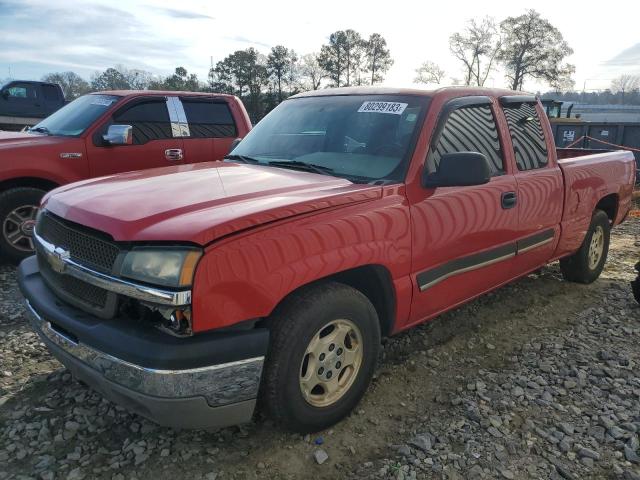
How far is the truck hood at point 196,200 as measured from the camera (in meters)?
2.22

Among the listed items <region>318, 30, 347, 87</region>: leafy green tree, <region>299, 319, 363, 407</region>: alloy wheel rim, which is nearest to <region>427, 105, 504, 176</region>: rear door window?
<region>299, 319, 363, 407</region>: alloy wheel rim

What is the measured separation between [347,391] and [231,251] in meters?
1.13

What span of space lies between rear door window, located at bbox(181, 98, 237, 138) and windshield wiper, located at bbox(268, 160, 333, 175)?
3.42m

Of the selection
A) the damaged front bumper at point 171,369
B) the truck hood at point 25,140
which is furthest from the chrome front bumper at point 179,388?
the truck hood at point 25,140

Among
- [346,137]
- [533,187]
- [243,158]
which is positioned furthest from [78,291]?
[533,187]

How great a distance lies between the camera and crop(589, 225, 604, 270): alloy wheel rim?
5145 millimetres

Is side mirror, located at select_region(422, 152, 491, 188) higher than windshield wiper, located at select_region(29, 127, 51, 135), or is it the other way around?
windshield wiper, located at select_region(29, 127, 51, 135)

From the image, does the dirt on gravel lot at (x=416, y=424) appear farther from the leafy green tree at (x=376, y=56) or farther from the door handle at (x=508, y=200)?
the leafy green tree at (x=376, y=56)

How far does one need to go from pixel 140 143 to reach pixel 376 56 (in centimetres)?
5259

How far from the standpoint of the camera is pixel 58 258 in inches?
101

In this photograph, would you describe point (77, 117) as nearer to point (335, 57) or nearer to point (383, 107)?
point (383, 107)

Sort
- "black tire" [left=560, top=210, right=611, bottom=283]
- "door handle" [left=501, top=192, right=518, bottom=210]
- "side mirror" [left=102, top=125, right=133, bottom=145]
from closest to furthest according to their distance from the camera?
"door handle" [left=501, top=192, right=518, bottom=210], "black tire" [left=560, top=210, right=611, bottom=283], "side mirror" [left=102, top=125, right=133, bottom=145]

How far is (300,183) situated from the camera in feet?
9.39

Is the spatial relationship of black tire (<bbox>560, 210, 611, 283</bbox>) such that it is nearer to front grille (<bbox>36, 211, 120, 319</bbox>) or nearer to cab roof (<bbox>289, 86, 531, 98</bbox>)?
cab roof (<bbox>289, 86, 531, 98</bbox>)
